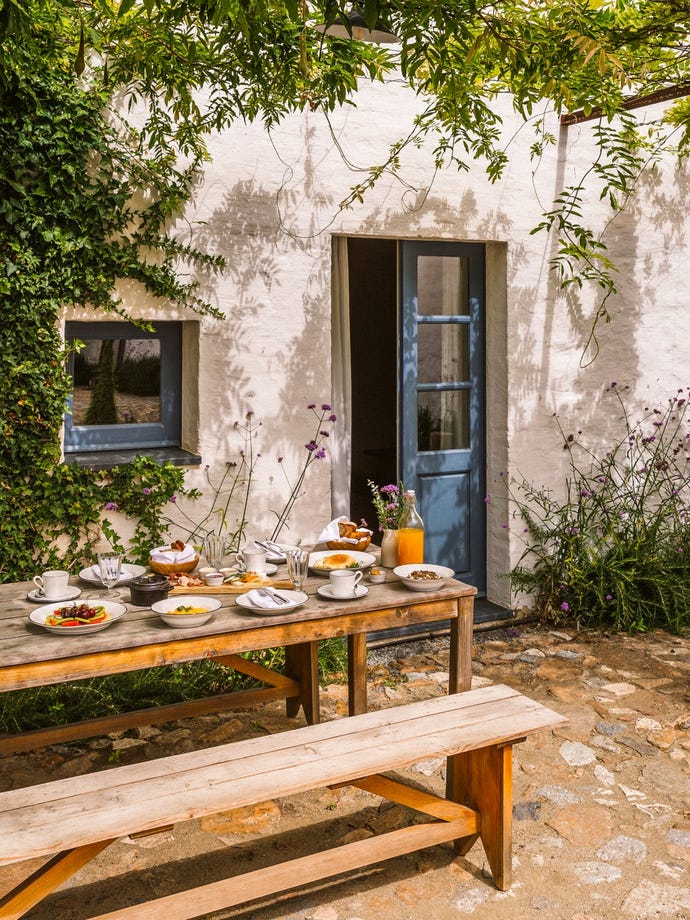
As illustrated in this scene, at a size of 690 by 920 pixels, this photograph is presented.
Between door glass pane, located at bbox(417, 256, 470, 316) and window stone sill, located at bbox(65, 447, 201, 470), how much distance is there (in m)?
1.71

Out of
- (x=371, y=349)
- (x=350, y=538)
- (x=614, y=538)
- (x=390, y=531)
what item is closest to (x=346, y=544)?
(x=350, y=538)

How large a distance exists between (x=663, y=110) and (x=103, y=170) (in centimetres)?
370

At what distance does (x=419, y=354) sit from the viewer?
5.30 m

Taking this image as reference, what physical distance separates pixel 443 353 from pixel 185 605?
2959 mm

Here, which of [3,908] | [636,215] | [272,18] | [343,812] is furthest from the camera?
[636,215]

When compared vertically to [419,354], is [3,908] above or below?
below

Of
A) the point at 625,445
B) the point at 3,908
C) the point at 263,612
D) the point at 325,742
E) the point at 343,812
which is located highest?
the point at 625,445

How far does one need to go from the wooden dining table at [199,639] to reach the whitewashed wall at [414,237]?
132 centimetres

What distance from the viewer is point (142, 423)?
4648mm

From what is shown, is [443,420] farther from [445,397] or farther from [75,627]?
[75,627]

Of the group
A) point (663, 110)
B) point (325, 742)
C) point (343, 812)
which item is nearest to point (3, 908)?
point (325, 742)

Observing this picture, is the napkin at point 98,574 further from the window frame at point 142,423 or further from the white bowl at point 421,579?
the window frame at point 142,423

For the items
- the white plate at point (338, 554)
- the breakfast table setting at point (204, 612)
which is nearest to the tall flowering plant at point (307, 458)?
the breakfast table setting at point (204, 612)

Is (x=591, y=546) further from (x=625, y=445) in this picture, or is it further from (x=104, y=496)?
(x=104, y=496)
